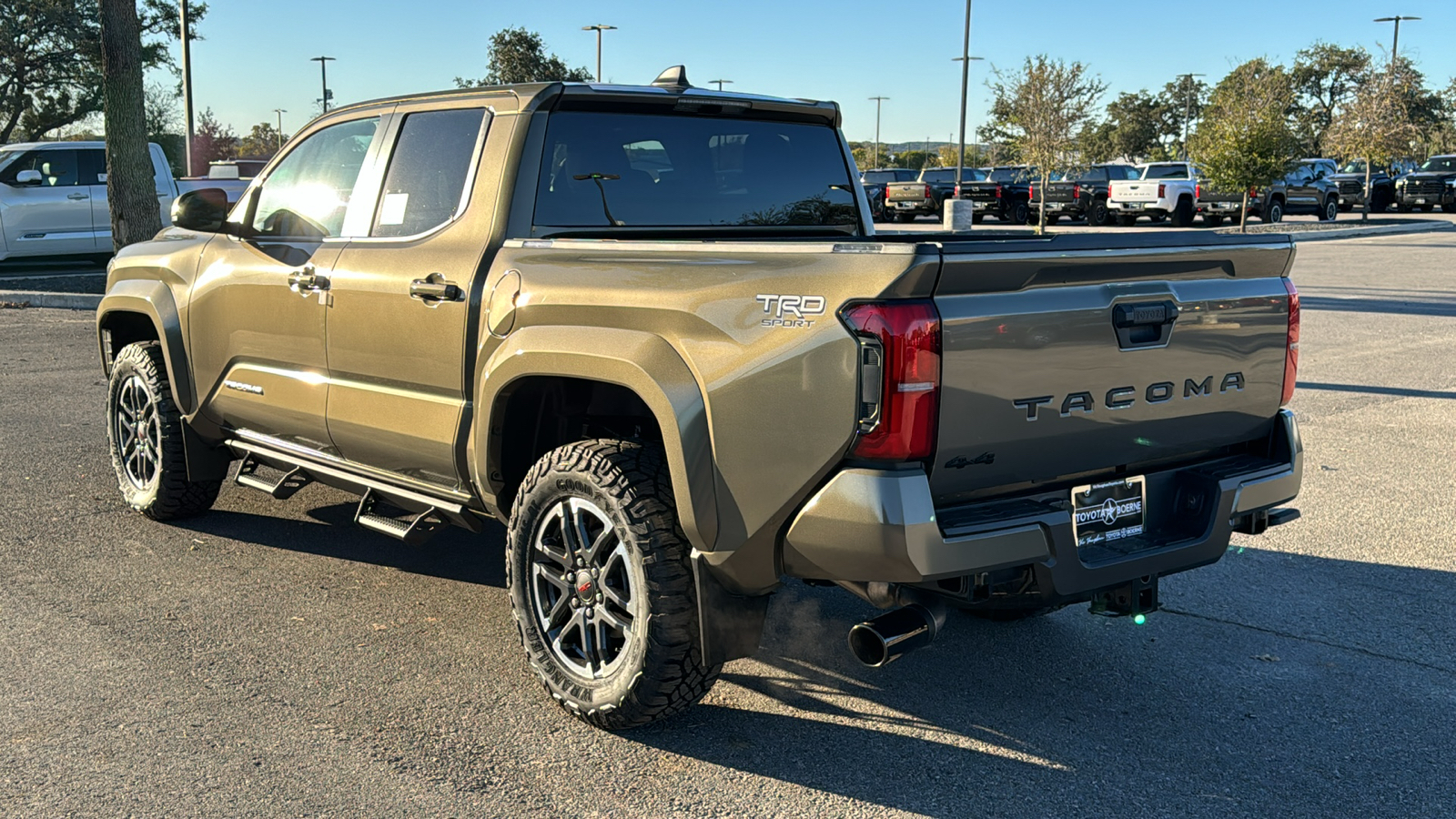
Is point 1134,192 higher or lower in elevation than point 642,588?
higher

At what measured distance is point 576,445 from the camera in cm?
385

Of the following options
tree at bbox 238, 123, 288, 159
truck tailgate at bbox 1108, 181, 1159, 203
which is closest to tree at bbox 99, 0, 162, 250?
truck tailgate at bbox 1108, 181, 1159, 203

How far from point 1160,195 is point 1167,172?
1.56 meters

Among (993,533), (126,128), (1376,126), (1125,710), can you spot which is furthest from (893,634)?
(1376,126)

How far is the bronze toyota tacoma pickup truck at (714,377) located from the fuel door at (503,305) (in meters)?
0.01

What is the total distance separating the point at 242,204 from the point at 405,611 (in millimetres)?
1942

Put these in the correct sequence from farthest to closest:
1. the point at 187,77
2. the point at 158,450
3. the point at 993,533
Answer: the point at 187,77 → the point at 158,450 → the point at 993,533

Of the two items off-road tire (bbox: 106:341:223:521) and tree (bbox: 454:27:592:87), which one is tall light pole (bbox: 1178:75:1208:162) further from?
off-road tire (bbox: 106:341:223:521)

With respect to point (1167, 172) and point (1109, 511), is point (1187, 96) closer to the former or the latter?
point (1167, 172)

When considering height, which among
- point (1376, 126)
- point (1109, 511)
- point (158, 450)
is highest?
point (1376, 126)

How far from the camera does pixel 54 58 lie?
119ft

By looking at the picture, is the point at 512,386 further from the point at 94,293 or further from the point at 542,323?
the point at 94,293

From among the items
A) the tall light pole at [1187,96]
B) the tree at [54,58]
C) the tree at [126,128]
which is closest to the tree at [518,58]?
the tree at [54,58]

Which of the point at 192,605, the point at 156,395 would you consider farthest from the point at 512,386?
the point at 156,395
